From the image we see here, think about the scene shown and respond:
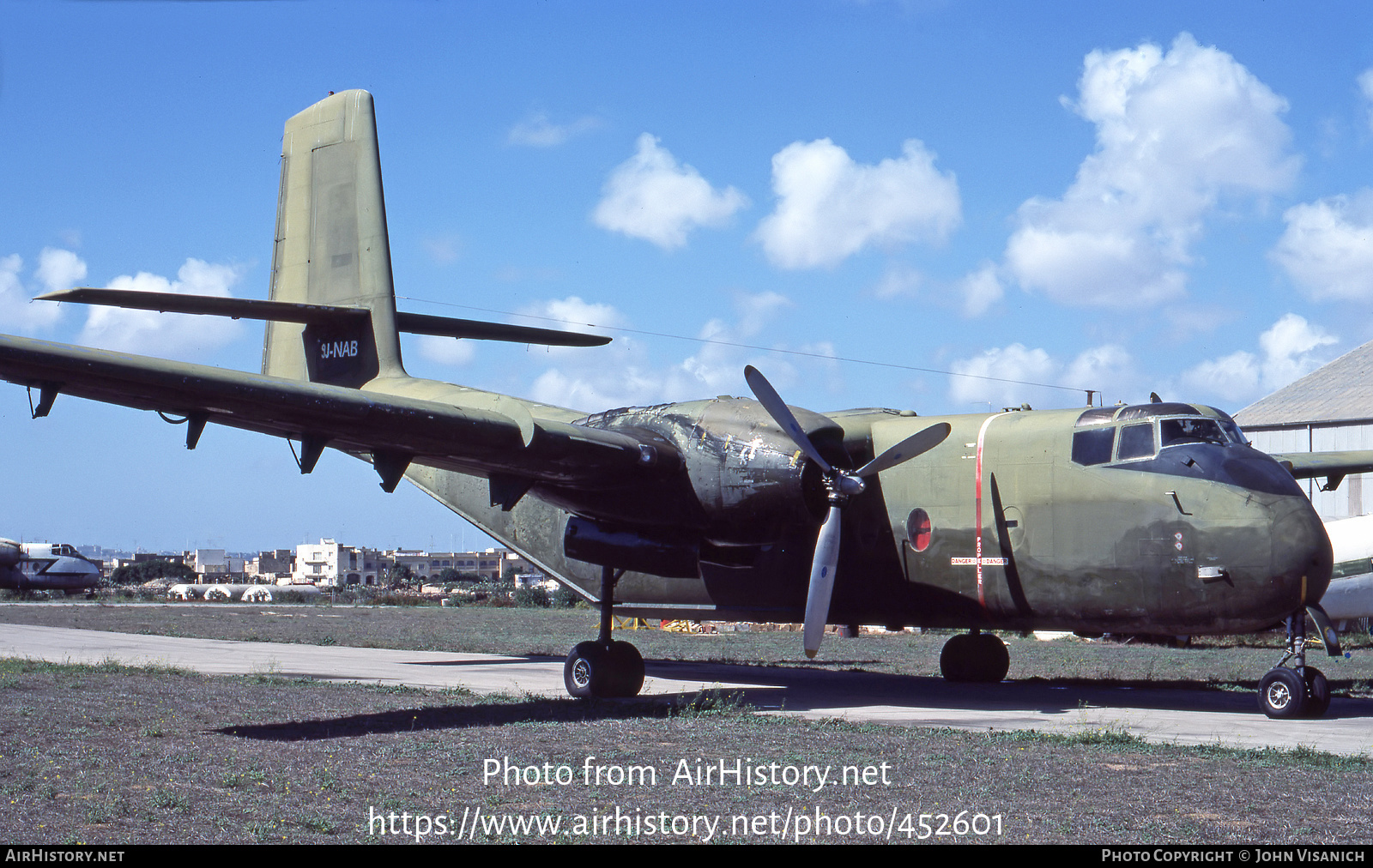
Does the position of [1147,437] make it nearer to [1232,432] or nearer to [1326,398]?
[1232,432]

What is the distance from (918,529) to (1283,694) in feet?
15.4

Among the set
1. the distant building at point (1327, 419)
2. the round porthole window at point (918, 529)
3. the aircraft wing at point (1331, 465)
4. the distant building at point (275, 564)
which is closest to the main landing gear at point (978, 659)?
the round porthole window at point (918, 529)

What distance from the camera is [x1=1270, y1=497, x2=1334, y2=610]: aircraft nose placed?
12.9m

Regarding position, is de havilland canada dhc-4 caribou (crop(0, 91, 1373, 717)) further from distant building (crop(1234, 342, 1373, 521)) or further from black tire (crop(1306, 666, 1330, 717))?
distant building (crop(1234, 342, 1373, 521))

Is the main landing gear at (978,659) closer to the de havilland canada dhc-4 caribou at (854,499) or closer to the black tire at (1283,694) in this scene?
the de havilland canada dhc-4 caribou at (854,499)

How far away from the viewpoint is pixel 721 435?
49.5 ft

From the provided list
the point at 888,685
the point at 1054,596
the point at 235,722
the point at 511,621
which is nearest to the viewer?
the point at 235,722

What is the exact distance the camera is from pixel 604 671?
1597 cm

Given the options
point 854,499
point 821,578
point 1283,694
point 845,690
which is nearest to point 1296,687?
point 1283,694

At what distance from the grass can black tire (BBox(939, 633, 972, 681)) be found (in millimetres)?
4640

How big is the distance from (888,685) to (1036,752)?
24.5 ft

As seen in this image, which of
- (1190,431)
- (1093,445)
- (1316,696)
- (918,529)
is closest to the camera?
(1316,696)
